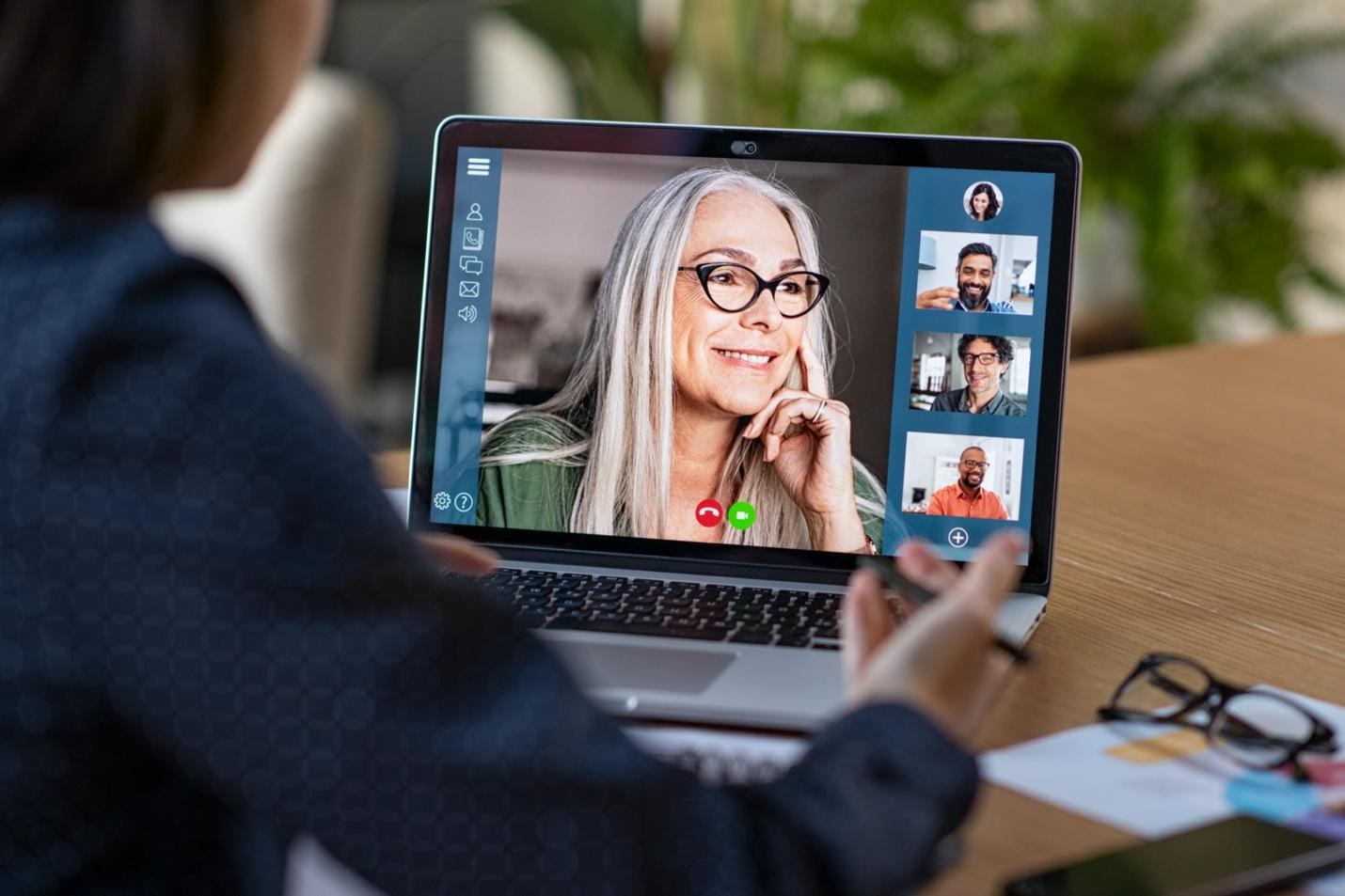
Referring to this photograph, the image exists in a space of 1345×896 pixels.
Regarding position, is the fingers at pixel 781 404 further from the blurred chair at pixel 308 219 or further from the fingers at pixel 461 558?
the blurred chair at pixel 308 219

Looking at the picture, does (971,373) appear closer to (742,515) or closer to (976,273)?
(976,273)

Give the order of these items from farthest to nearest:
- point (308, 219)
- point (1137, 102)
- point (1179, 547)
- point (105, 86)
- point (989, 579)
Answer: point (1137, 102) < point (308, 219) < point (1179, 547) < point (989, 579) < point (105, 86)

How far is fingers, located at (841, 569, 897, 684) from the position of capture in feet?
1.94

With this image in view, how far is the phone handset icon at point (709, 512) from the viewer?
95 centimetres

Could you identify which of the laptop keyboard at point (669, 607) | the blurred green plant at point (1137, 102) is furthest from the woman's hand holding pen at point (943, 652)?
the blurred green plant at point (1137, 102)

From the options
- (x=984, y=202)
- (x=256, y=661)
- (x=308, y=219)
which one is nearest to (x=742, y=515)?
(x=984, y=202)

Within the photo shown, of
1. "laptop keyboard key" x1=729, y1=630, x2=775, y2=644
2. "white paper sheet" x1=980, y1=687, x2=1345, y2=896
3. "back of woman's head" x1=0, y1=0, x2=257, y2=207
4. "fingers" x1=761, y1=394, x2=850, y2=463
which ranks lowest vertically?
"white paper sheet" x1=980, y1=687, x2=1345, y2=896

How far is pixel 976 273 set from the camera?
0.93 meters

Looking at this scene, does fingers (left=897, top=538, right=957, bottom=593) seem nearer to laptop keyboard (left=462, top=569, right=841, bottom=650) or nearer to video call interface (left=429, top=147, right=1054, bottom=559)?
laptop keyboard (left=462, top=569, right=841, bottom=650)

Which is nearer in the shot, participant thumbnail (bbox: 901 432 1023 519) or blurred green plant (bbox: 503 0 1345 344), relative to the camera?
participant thumbnail (bbox: 901 432 1023 519)

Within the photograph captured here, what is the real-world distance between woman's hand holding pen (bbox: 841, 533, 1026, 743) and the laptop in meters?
0.30

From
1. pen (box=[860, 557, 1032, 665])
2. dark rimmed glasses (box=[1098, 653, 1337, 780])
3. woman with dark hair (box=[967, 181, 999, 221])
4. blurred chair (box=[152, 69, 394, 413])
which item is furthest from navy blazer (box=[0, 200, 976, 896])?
blurred chair (box=[152, 69, 394, 413])

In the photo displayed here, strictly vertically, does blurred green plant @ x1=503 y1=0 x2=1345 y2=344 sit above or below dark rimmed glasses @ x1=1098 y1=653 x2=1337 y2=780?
above

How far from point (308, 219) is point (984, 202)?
172cm
